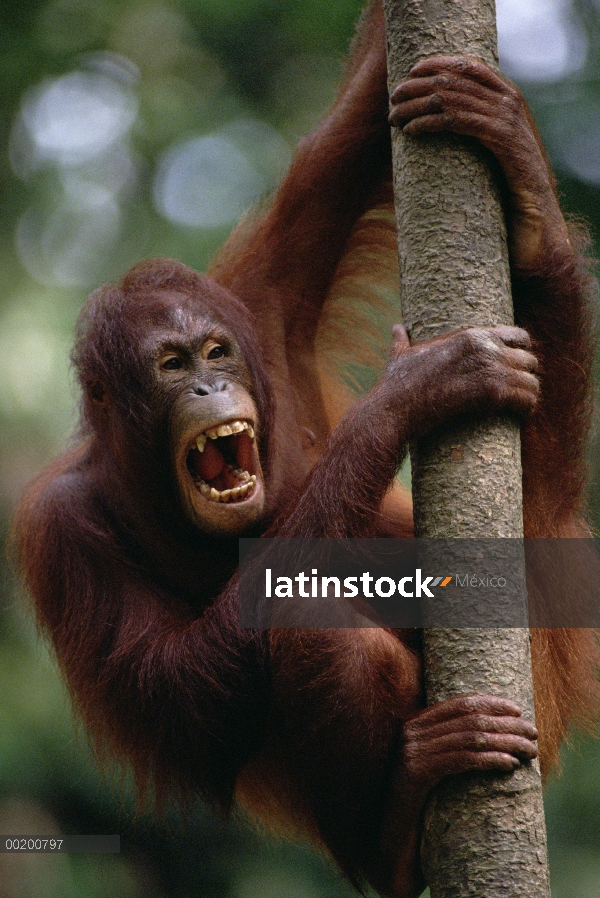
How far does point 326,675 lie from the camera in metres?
2.95

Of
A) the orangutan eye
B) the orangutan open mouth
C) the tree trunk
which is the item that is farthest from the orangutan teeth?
the tree trunk

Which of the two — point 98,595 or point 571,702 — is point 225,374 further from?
point 571,702

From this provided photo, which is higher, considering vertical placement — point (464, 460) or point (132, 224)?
point (132, 224)

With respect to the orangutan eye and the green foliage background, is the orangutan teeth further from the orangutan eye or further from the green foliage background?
the green foliage background

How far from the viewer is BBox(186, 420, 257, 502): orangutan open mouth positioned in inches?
136

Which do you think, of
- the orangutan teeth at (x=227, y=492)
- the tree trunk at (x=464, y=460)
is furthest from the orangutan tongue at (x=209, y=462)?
the tree trunk at (x=464, y=460)

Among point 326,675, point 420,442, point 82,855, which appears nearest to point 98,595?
point 326,675

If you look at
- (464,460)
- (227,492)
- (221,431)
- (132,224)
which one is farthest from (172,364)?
(132,224)

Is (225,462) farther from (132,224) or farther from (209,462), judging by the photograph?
(132,224)

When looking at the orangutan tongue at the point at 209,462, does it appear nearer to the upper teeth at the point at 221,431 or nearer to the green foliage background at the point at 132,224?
the upper teeth at the point at 221,431

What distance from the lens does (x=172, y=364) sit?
143 inches

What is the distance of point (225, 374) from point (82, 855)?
134 inches

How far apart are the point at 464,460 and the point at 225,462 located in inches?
51.0

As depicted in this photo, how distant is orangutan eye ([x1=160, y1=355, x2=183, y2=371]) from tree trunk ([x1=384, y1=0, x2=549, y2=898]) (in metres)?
1.14
